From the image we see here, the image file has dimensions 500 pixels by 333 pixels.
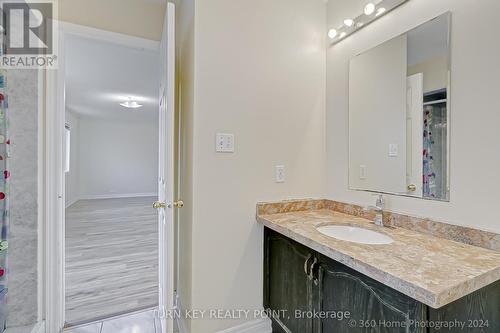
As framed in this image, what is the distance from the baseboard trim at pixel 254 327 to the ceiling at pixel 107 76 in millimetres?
2243

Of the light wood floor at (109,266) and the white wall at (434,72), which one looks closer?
the white wall at (434,72)

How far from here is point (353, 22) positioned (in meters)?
1.70

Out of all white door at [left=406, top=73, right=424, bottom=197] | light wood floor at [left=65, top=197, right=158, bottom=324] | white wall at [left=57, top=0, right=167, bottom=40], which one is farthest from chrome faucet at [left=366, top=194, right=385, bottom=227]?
white wall at [left=57, top=0, right=167, bottom=40]

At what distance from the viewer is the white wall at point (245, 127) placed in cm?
154

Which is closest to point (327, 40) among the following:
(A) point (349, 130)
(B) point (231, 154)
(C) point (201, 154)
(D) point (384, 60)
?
(D) point (384, 60)

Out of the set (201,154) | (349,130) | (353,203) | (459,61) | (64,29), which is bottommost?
(353,203)

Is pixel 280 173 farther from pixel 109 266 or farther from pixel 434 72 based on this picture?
pixel 109 266

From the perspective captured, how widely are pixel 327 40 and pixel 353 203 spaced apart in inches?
49.5

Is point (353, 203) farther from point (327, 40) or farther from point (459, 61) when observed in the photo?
point (327, 40)

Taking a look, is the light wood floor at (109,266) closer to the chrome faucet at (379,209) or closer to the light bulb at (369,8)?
the chrome faucet at (379,209)

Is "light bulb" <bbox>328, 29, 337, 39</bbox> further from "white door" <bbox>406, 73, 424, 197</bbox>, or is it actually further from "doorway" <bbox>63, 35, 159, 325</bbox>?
"doorway" <bbox>63, 35, 159, 325</bbox>

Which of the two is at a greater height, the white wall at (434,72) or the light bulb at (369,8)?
the light bulb at (369,8)

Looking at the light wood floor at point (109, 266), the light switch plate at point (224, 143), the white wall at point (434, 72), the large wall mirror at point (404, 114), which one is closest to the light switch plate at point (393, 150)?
the large wall mirror at point (404, 114)

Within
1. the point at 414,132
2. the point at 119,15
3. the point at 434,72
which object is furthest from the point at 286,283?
the point at 119,15
